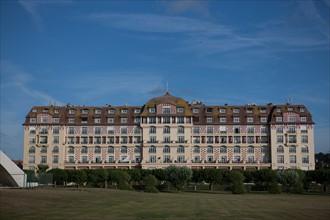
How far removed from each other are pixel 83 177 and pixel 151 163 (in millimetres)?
27421

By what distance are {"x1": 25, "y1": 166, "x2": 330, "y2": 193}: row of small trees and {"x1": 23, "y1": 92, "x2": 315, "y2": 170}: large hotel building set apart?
16.9 metres

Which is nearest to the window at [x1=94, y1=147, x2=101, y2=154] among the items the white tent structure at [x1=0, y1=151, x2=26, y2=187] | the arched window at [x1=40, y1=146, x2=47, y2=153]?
the arched window at [x1=40, y1=146, x2=47, y2=153]

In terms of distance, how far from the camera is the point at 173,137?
132m

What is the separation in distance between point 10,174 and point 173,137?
66.8 meters

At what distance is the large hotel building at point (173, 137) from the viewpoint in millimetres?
131375

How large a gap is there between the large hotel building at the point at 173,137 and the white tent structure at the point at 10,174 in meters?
60.9

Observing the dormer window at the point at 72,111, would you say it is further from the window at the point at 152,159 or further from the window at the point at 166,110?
the window at the point at 166,110

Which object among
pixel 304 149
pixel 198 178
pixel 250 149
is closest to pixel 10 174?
pixel 198 178

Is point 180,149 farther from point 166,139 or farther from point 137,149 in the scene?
point 137,149

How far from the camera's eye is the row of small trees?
102 meters

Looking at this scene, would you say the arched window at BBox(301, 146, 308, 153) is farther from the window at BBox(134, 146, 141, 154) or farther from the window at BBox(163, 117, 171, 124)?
the window at BBox(134, 146, 141, 154)

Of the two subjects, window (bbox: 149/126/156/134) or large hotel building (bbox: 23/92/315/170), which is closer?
large hotel building (bbox: 23/92/315/170)

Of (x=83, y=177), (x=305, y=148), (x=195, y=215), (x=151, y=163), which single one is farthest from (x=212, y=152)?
(x=195, y=215)

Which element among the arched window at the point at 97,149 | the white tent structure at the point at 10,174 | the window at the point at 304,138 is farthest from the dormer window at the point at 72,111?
the window at the point at 304,138
